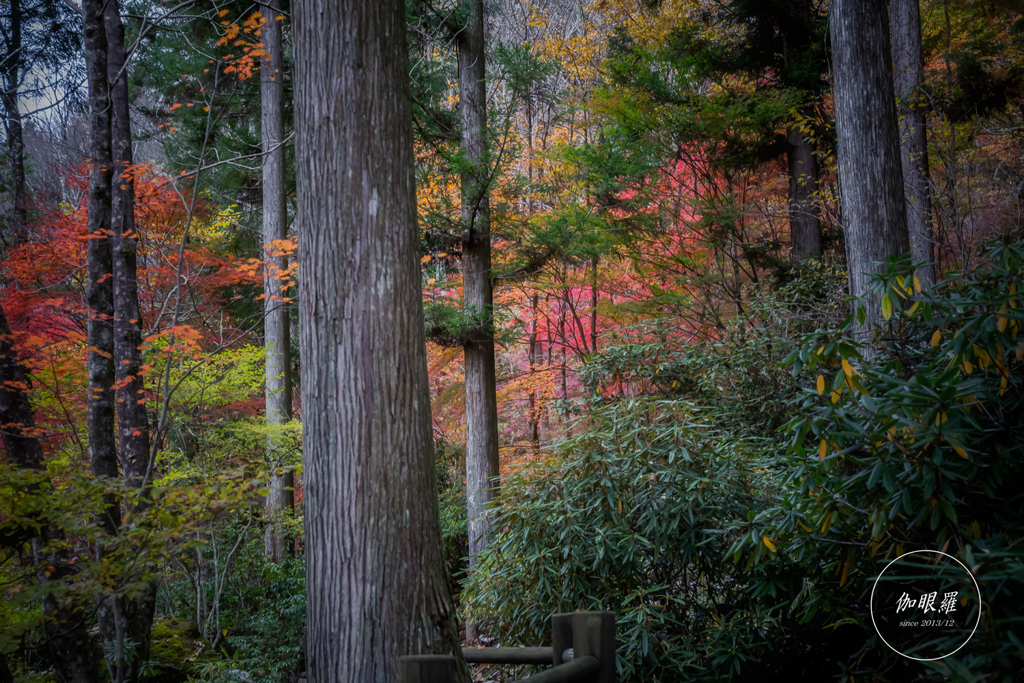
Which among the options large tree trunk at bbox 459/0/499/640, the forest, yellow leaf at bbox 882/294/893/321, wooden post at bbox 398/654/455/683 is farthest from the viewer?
large tree trunk at bbox 459/0/499/640

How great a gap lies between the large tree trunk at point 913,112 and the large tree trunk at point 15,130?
12241mm

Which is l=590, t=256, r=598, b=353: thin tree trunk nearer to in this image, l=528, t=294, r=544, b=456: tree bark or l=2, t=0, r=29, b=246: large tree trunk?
l=528, t=294, r=544, b=456: tree bark

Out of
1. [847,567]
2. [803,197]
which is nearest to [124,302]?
[847,567]

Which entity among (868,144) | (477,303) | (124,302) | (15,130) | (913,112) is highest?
(15,130)

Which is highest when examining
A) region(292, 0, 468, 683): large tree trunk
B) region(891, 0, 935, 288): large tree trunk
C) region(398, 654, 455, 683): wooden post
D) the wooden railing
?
region(891, 0, 935, 288): large tree trunk

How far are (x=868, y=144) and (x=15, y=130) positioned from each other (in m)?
11.7

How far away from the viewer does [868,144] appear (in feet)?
13.3

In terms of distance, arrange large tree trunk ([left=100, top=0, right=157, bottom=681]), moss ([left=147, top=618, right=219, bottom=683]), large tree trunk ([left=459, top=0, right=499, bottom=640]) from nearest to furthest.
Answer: moss ([left=147, top=618, right=219, bottom=683]), large tree trunk ([left=100, top=0, right=157, bottom=681]), large tree trunk ([left=459, top=0, right=499, bottom=640])

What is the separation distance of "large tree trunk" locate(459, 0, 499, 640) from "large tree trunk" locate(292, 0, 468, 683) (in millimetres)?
3951

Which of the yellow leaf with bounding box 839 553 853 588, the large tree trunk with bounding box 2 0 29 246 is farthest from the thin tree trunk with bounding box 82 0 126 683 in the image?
the yellow leaf with bounding box 839 553 853 588

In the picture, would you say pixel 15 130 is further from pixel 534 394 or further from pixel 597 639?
pixel 597 639

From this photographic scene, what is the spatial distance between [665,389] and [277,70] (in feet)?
23.8

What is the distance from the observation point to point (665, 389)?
17.8ft

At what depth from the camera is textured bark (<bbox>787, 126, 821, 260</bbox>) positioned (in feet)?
23.4
